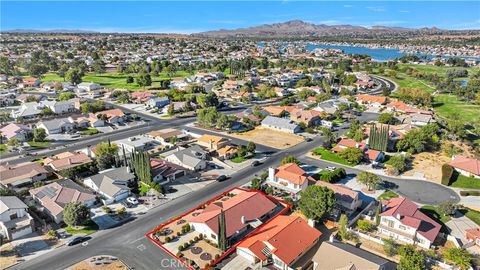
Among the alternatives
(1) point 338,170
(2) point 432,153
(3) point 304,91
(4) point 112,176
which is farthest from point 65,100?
(2) point 432,153

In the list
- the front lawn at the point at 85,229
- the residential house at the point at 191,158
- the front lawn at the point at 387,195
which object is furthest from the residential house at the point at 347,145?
the front lawn at the point at 85,229

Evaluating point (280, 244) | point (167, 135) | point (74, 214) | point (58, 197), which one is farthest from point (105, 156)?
point (280, 244)

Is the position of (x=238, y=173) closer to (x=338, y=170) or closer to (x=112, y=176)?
(x=338, y=170)

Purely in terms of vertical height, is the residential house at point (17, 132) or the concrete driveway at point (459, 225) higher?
the residential house at point (17, 132)

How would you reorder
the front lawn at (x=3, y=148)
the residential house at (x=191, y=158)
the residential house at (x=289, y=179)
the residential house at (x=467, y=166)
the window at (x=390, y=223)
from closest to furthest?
the window at (x=390, y=223) → the residential house at (x=289, y=179) → the residential house at (x=467, y=166) → the residential house at (x=191, y=158) → the front lawn at (x=3, y=148)

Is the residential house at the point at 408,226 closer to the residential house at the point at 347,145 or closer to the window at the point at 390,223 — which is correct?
the window at the point at 390,223
